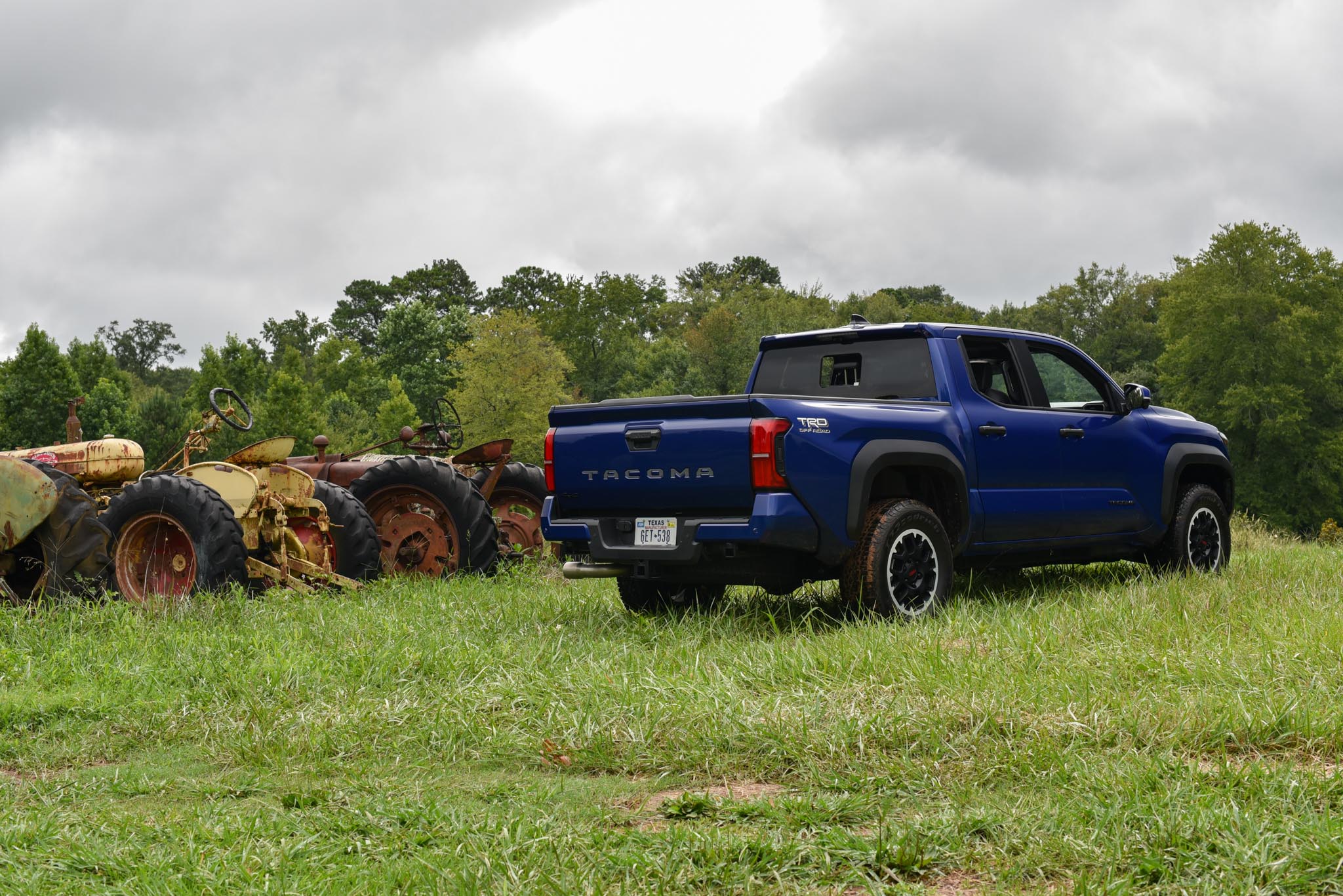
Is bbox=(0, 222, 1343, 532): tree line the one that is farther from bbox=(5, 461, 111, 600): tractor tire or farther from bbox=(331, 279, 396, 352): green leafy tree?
bbox=(5, 461, 111, 600): tractor tire

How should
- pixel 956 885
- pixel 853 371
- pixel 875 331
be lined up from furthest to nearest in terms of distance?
1. pixel 853 371
2. pixel 875 331
3. pixel 956 885

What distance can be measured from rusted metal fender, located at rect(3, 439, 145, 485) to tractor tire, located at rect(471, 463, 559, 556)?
3.53 meters

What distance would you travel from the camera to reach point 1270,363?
155 feet

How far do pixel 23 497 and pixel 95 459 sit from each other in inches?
76.5

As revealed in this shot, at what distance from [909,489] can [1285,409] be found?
44.0 metres

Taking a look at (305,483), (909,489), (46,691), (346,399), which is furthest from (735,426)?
(346,399)

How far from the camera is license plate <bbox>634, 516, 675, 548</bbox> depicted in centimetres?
706

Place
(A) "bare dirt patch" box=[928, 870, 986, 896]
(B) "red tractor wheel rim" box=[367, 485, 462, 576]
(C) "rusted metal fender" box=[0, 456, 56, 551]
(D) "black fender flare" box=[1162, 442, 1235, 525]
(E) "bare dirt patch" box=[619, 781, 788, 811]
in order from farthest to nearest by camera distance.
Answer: (B) "red tractor wheel rim" box=[367, 485, 462, 576] < (D) "black fender flare" box=[1162, 442, 1235, 525] < (C) "rusted metal fender" box=[0, 456, 56, 551] < (E) "bare dirt patch" box=[619, 781, 788, 811] < (A) "bare dirt patch" box=[928, 870, 986, 896]

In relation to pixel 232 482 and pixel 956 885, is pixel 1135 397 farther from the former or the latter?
pixel 232 482

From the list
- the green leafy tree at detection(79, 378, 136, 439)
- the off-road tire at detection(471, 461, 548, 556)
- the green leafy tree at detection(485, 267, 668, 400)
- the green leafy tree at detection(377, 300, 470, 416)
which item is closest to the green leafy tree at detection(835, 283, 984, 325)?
the green leafy tree at detection(485, 267, 668, 400)

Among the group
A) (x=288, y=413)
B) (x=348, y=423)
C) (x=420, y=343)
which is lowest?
(x=348, y=423)

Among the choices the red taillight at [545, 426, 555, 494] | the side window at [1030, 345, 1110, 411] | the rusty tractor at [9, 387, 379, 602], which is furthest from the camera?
the rusty tractor at [9, 387, 379, 602]

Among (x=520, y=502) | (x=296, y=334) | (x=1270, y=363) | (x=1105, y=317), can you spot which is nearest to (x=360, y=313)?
(x=296, y=334)

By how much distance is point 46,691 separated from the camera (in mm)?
6242
